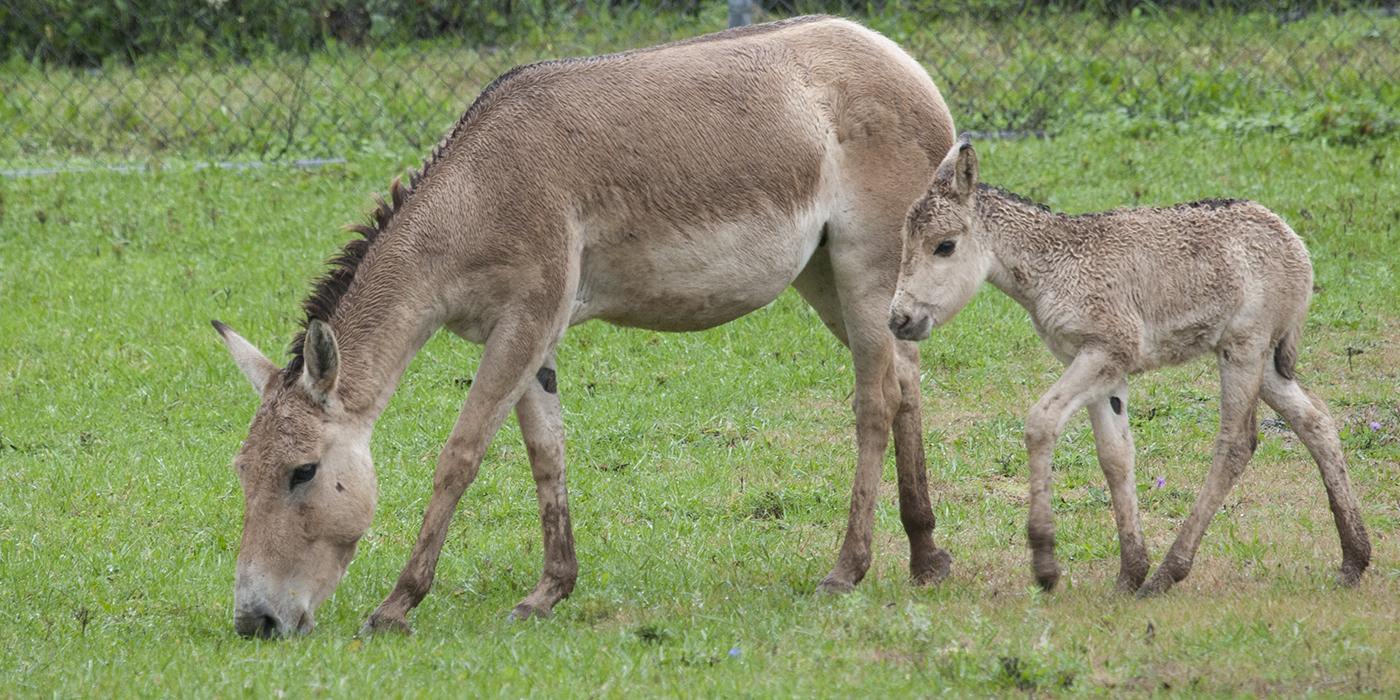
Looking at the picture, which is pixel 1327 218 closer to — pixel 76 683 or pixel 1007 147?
pixel 1007 147

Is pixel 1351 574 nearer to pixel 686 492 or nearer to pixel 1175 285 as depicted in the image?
pixel 1175 285

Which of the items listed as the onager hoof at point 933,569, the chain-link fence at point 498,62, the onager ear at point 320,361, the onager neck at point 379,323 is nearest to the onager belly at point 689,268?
the onager neck at point 379,323

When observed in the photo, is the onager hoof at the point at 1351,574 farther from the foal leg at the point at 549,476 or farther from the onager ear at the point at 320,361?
the onager ear at the point at 320,361

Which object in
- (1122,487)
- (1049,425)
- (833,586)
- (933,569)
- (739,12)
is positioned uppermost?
(1049,425)

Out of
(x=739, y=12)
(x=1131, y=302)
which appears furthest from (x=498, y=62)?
(x=1131, y=302)

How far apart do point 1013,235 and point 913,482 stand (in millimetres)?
1270

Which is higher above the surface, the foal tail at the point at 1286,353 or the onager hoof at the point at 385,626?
the foal tail at the point at 1286,353

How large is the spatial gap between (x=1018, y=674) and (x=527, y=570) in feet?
8.67

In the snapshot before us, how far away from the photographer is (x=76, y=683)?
18.2 feet

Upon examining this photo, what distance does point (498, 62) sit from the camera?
15.4 meters

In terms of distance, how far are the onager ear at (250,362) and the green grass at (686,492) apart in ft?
2.88

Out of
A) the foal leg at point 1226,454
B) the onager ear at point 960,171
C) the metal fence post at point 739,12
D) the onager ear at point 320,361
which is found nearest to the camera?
the onager ear at point 320,361

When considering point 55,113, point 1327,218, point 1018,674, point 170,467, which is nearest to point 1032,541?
point 1018,674

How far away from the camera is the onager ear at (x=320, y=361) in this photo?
5883mm
